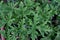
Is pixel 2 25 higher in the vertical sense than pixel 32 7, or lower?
lower

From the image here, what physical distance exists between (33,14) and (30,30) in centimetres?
16

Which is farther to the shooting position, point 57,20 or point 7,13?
point 57,20

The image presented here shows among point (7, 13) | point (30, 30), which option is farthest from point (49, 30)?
point (7, 13)

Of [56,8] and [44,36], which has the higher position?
[56,8]

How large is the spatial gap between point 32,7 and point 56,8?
0.23m

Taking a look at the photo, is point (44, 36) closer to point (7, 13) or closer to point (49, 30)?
point (49, 30)

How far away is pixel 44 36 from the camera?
60.2 inches

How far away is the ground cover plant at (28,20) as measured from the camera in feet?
4.74

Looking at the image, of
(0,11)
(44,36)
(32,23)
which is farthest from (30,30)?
(0,11)

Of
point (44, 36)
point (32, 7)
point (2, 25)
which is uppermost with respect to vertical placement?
point (32, 7)

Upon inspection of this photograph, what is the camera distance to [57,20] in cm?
163

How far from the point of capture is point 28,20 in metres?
1.50

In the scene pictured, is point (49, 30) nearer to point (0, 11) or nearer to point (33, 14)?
point (33, 14)

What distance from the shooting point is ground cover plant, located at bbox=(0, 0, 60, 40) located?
56.9 inches
